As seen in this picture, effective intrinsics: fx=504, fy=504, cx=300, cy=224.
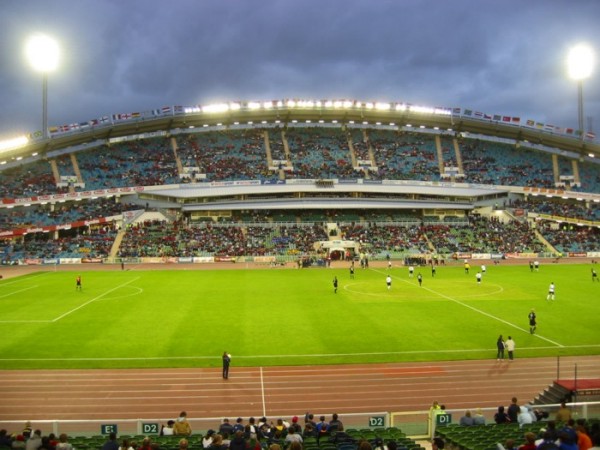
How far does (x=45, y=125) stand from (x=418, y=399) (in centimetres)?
7106

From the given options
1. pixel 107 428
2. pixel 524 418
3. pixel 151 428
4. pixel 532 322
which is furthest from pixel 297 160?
pixel 524 418

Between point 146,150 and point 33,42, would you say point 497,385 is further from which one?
point 146,150

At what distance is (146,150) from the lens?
8594cm

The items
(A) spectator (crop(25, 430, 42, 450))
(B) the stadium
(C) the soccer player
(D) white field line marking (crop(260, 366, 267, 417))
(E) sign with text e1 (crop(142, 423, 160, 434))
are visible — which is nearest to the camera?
(A) spectator (crop(25, 430, 42, 450))

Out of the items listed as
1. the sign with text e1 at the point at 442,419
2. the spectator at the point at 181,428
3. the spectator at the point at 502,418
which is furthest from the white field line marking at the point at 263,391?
the spectator at the point at 502,418

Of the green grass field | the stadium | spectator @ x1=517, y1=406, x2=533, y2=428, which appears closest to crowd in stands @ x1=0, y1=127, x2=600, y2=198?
the stadium

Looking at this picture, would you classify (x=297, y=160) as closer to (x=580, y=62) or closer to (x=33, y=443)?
(x=580, y=62)

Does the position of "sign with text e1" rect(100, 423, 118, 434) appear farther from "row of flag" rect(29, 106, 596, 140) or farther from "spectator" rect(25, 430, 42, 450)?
"row of flag" rect(29, 106, 596, 140)

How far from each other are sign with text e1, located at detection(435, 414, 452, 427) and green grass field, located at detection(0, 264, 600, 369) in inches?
296

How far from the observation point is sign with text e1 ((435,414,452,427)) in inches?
553

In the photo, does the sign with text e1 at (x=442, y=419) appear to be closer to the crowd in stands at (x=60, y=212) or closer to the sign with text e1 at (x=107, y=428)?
the sign with text e1 at (x=107, y=428)

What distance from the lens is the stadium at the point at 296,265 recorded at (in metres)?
18.3

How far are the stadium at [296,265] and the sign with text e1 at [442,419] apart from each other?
228mm

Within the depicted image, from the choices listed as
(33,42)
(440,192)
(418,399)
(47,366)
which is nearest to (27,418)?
(47,366)
